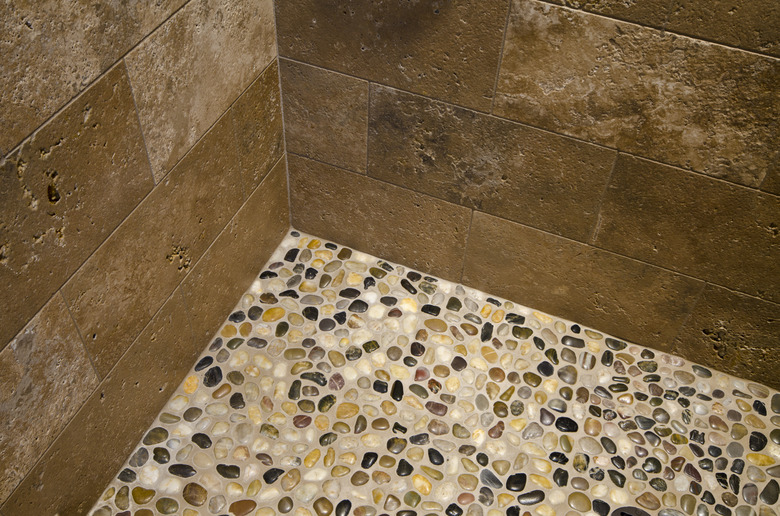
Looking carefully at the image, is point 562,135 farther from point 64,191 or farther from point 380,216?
point 64,191

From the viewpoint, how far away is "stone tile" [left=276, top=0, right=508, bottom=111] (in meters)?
2.36

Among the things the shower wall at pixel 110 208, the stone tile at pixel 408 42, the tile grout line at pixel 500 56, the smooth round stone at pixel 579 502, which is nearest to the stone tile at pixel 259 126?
the shower wall at pixel 110 208

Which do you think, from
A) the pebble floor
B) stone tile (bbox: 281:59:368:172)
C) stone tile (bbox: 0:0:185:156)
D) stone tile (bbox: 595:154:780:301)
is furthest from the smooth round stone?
stone tile (bbox: 0:0:185:156)

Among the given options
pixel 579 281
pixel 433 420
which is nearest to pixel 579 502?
pixel 433 420

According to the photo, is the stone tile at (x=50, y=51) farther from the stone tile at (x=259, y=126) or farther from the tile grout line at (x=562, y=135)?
the tile grout line at (x=562, y=135)

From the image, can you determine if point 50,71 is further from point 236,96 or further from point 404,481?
point 404,481

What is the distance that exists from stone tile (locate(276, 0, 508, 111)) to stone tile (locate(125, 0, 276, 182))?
157mm

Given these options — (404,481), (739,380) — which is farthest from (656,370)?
(404,481)

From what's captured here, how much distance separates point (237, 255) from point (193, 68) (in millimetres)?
890

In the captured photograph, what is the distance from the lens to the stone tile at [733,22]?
201 centimetres

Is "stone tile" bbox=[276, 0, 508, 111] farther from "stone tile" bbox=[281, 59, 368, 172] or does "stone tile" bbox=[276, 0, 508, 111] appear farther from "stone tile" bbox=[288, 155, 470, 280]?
"stone tile" bbox=[288, 155, 470, 280]

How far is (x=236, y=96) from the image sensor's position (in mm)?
2547

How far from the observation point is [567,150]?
2.51m

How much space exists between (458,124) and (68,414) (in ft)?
5.44
